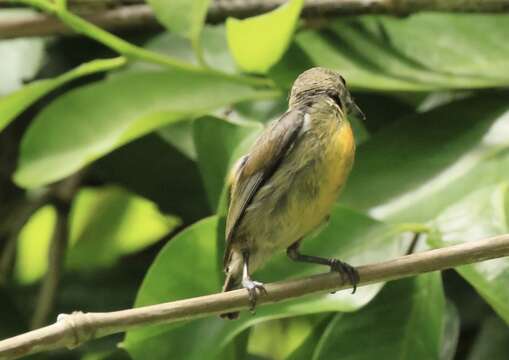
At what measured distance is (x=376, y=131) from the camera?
1.94m

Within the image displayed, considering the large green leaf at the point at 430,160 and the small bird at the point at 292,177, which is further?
the large green leaf at the point at 430,160

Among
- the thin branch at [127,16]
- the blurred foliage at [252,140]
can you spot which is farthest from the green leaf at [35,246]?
the thin branch at [127,16]

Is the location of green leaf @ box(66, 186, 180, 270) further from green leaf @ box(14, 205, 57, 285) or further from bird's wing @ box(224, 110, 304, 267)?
bird's wing @ box(224, 110, 304, 267)

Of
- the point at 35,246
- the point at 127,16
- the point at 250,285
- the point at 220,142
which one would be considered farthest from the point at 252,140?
the point at 35,246

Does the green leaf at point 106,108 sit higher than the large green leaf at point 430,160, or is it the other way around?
the green leaf at point 106,108

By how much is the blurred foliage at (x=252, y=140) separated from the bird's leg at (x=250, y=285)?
0.07 metres

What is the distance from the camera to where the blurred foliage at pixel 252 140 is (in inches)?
60.6

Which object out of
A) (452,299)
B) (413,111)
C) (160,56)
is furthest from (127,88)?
(452,299)

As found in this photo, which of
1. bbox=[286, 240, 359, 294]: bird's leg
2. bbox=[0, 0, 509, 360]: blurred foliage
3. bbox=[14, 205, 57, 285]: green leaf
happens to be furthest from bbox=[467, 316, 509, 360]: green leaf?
bbox=[14, 205, 57, 285]: green leaf

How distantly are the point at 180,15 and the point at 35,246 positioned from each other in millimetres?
1137

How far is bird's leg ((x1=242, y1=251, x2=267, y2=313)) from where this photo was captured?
128cm

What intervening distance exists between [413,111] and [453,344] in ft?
1.53

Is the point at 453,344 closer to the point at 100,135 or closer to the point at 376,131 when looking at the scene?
the point at 376,131

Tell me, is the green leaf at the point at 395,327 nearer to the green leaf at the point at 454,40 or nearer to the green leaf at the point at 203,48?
the green leaf at the point at 454,40
